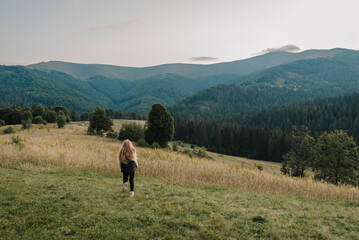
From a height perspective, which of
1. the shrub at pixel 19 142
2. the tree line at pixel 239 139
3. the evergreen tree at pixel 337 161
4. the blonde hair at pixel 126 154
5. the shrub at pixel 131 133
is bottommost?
the tree line at pixel 239 139

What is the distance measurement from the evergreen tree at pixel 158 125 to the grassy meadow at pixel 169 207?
29.1m

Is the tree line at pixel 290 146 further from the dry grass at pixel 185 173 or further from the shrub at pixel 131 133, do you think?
the shrub at pixel 131 133

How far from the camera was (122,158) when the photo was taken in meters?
9.57

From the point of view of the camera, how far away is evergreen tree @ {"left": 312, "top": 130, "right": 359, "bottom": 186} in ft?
107

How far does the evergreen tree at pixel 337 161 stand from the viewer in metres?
32.6

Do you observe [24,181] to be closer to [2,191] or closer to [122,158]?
[2,191]

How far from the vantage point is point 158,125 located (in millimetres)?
42125

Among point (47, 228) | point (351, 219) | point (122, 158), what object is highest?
point (122, 158)

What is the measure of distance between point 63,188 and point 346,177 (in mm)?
38070

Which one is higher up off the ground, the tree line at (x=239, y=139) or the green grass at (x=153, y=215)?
the green grass at (x=153, y=215)

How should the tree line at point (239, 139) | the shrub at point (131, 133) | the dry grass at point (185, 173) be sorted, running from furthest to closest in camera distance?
1. the tree line at point (239, 139)
2. the shrub at point (131, 133)
3. the dry grass at point (185, 173)

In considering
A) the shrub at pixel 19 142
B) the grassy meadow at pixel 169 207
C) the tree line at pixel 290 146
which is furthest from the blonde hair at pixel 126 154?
the tree line at pixel 290 146

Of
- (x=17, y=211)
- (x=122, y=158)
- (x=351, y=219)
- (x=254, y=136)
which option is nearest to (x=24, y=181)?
(x=17, y=211)

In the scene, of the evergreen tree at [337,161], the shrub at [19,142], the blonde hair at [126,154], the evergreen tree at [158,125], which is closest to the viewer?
the blonde hair at [126,154]
